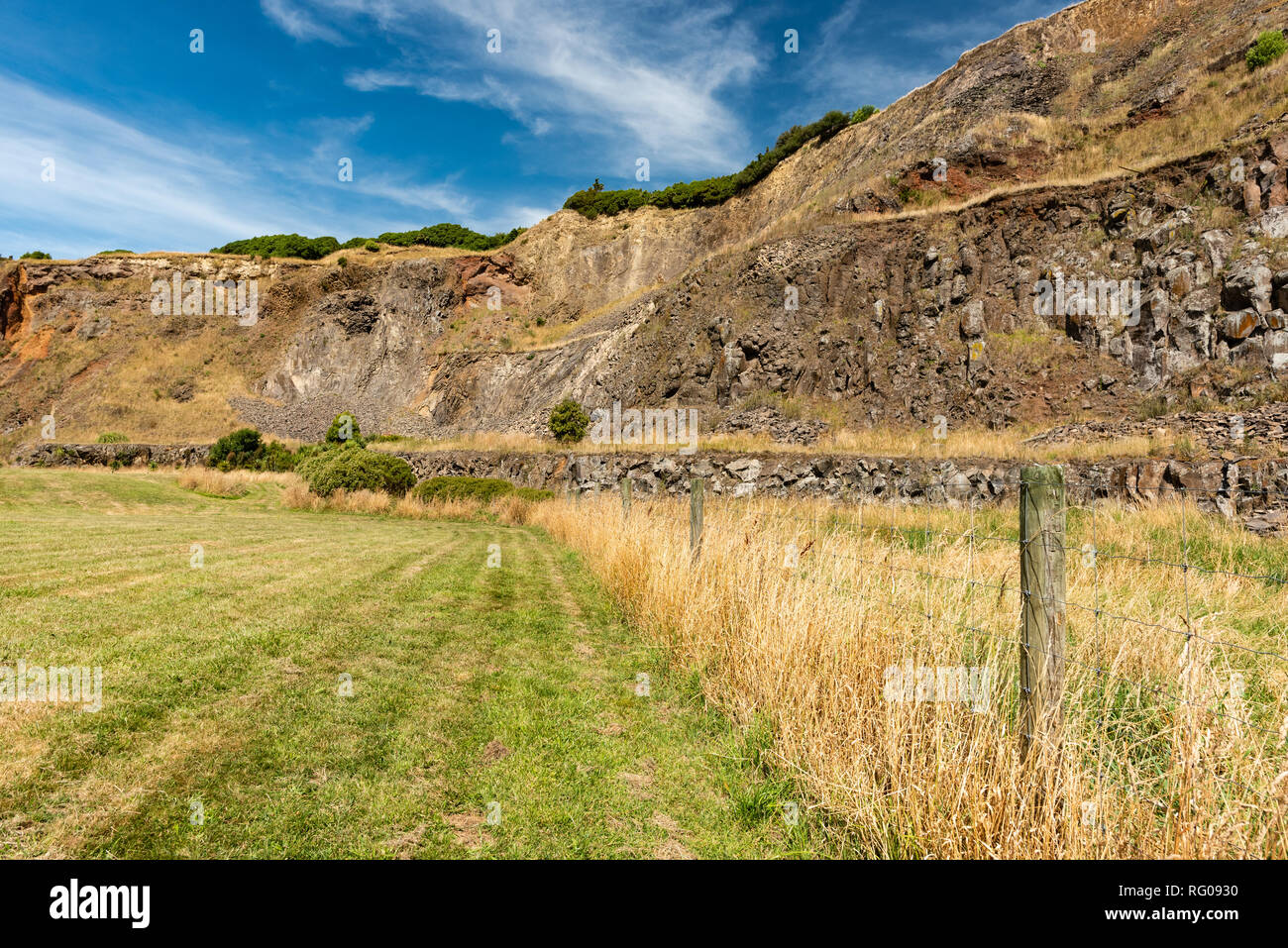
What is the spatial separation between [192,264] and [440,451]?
42.1 m

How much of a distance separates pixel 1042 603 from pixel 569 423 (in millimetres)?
29306

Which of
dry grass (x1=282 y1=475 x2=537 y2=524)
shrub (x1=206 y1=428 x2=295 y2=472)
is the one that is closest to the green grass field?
dry grass (x1=282 y1=475 x2=537 y2=524)

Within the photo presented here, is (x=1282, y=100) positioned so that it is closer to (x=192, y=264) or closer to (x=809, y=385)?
(x=809, y=385)

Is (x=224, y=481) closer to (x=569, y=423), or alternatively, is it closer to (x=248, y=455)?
(x=248, y=455)

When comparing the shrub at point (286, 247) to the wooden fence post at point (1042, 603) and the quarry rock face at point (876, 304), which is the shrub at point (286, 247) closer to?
the quarry rock face at point (876, 304)

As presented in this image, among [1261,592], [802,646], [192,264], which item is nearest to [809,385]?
[1261,592]

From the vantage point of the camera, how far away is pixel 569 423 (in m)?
31.6

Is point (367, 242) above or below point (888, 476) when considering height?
above

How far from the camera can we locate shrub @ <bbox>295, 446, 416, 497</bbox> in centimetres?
2425

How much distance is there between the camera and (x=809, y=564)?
6.19 metres

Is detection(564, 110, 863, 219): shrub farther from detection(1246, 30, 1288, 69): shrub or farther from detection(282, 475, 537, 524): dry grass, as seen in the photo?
detection(282, 475, 537, 524): dry grass

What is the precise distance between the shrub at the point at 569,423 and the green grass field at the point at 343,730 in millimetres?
22134

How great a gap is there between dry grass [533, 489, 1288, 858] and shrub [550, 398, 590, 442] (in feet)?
76.8

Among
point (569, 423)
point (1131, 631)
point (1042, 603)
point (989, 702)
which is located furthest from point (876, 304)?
point (1042, 603)
